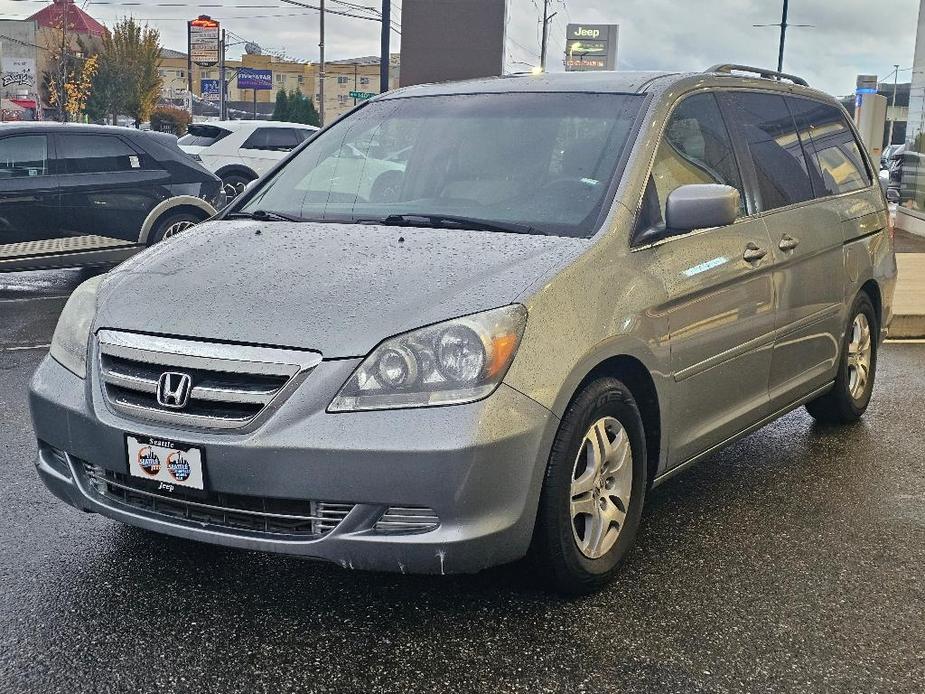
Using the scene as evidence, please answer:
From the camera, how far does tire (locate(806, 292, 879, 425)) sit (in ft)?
18.3

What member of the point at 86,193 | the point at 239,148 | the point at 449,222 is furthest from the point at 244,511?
the point at 239,148

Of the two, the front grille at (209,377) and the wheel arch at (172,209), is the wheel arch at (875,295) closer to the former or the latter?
the front grille at (209,377)

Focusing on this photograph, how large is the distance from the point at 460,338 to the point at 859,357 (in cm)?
346

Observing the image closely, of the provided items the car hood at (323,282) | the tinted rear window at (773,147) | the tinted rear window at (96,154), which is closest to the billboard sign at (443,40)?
the tinted rear window at (96,154)

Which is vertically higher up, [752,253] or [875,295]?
[752,253]

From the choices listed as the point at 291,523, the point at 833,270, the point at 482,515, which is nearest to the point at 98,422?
the point at 291,523

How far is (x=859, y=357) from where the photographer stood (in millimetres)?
5789

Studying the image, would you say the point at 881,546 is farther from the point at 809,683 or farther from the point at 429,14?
the point at 429,14

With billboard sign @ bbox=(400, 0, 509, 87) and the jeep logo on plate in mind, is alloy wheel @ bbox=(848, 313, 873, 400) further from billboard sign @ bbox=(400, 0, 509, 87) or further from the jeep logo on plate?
billboard sign @ bbox=(400, 0, 509, 87)

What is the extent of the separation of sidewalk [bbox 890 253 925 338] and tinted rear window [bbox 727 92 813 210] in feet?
14.3

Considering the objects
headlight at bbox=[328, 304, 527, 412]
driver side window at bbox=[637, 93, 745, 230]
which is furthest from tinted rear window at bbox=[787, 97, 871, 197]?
headlight at bbox=[328, 304, 527, 412]

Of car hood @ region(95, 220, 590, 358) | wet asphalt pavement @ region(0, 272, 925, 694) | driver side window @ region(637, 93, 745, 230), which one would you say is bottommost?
wet asphalt pavement @ region(0, 272, 925, 694)

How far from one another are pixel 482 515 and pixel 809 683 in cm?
99

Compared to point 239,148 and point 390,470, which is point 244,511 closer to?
point 390,470
